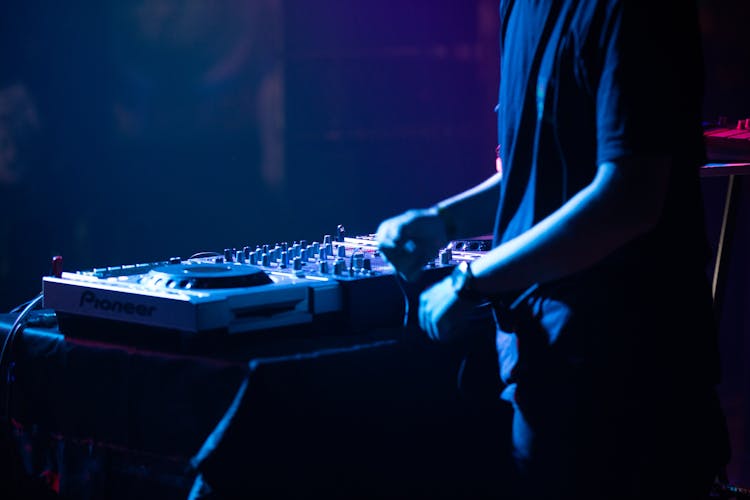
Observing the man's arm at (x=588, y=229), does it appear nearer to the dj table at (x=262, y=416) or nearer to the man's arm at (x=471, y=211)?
the man's arm at (x=471, y=211)

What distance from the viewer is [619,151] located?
0.83 meters

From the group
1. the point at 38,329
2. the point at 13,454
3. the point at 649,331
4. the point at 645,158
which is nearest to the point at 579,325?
the point at 649,331

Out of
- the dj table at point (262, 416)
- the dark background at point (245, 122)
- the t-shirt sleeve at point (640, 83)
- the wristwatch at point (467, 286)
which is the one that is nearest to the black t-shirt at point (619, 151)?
the t-shirt sleeve at point (640, 83)

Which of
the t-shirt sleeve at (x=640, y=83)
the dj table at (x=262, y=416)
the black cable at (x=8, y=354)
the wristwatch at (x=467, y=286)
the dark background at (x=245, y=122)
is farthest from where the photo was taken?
the dark background at (x=245, y=122)

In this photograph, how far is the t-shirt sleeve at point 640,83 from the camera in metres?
0.83

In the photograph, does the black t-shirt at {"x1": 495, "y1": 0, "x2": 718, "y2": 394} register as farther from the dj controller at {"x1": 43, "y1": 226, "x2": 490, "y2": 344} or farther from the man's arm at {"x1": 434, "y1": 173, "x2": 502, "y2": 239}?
the dj controller at {"x1": 43, "y1": 226, "x2": 490, "y2": 344}

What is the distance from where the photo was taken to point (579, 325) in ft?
3.07

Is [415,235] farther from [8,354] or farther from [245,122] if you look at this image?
[245,122]

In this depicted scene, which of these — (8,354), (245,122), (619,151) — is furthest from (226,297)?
(245,122)

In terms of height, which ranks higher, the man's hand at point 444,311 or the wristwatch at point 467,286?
the wristwatch at point 467,286

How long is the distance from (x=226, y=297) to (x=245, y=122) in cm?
240

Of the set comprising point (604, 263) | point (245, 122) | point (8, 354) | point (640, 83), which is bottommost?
point (8, 354)

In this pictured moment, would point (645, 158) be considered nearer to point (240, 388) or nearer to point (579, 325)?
point (579, 325)

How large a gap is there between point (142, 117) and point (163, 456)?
230 cm
